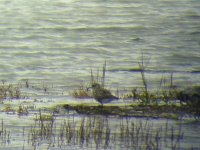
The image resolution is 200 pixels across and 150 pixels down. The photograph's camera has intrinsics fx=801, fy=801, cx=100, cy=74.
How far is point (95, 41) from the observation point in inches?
961

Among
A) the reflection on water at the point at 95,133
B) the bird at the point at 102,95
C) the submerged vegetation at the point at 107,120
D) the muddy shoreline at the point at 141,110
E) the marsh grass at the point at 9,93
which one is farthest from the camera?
the marsh grass at the point at 9,93

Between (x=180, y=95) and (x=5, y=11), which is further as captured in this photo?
(x=5, y=11)

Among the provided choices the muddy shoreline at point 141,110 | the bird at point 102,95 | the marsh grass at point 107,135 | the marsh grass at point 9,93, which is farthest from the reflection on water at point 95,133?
the marsh grass at point 9,93

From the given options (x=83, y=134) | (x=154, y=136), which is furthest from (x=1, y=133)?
(x=154, y=136)

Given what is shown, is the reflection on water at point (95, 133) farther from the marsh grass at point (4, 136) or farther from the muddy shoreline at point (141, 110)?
the muddy shoreline at point (141, 110)

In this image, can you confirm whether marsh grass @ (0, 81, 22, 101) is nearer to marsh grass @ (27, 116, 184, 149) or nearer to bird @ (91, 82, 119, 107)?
bird @ (91, 82, 119, 107)

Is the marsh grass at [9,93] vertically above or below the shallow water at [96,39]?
above

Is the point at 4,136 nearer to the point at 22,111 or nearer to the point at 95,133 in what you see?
the point at 95,133

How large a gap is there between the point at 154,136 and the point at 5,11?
69.2 ft

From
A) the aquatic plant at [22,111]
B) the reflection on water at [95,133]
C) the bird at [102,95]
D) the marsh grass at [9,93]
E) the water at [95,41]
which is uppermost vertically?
the reflection on water at [95,133]

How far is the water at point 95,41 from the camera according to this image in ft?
56.7

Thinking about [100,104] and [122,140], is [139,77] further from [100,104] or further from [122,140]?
[122,140]

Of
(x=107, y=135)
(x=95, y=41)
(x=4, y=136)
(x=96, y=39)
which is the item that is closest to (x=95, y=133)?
(x=107, y=135)

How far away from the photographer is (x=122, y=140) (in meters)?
9.15
